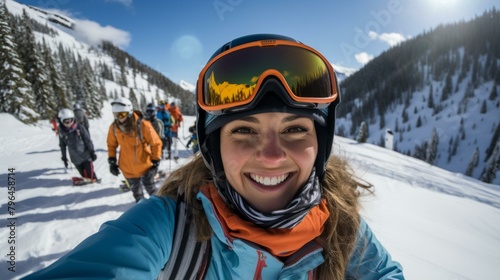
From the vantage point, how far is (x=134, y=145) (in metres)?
4.57

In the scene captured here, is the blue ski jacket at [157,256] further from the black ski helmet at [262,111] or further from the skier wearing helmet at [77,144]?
the skier wearing helmet at [77,144]

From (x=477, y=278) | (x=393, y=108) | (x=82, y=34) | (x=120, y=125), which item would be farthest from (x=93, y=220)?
(x=82, y=34)

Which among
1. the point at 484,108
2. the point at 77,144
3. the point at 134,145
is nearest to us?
the point at 134,145

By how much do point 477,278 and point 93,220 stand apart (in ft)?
20.9

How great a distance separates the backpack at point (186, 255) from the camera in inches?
50.9

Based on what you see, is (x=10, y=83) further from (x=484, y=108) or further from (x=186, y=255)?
(x=484, y=108)

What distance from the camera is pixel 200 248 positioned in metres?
1.36

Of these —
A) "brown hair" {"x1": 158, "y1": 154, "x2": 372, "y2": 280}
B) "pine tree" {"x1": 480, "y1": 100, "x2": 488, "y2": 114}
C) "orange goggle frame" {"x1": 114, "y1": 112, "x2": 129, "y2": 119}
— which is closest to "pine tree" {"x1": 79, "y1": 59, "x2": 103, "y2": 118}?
"orange goggle frame" {"x1": 114, "y1": 112, "x2": 129, "y2": 119}

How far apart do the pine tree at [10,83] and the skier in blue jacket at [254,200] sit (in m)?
26.2

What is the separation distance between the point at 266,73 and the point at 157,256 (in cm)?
143

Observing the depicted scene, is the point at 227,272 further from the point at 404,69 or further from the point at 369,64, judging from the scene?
the point at 369,64

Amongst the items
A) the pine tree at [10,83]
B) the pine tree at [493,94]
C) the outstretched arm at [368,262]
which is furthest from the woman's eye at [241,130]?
the pine tree at [493,94]

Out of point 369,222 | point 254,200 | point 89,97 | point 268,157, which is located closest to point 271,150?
point 268,157

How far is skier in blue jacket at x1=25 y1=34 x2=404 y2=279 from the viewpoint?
1.28m
